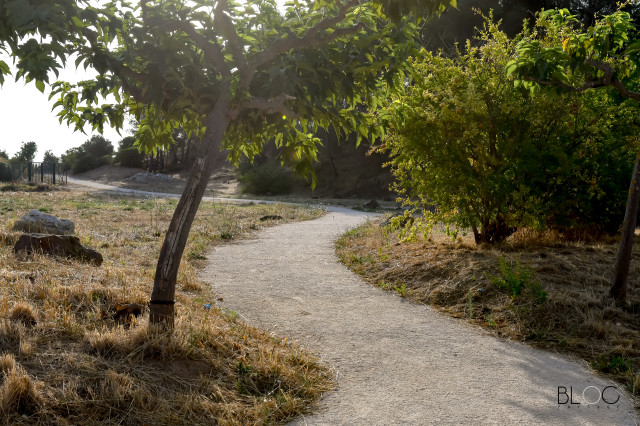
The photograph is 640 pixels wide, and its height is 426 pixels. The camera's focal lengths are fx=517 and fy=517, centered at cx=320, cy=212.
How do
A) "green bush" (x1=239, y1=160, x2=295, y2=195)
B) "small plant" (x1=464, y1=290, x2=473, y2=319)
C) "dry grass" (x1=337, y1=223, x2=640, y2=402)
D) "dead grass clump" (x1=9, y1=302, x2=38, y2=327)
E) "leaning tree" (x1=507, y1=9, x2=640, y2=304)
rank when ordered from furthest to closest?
"green bush" (x1=239, y1=160, x2=295, y2=195) < "small plant" (x1=464, y1=290, x2=473, y2=319) < "leaning tree" (x1=507, y1=9, x2=640, y2=304) < "dry grass" (x1=337, y1=223, x2=640, y2=402) < "dead grass clump" (x1=9, y1=302, x2=38, y2=327)

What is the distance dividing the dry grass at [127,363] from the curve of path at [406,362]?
14.1 inches

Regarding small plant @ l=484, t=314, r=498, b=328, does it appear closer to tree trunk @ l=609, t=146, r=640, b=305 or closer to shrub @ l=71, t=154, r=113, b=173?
tree trunk @ l=609, t=146, r=640, b=305

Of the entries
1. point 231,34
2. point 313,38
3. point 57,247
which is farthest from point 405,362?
point 57,247

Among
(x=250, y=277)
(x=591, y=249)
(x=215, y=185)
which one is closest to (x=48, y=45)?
(x=250, y=277)

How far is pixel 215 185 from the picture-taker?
43906 mm

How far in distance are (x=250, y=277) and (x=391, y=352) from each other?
3.43m

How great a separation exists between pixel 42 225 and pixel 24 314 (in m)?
5.34

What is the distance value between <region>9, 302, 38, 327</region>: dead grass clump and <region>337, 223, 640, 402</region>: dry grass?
4.19 meters

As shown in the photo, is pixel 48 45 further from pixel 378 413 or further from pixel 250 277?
pixel 250 277

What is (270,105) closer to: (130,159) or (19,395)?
(19,395)

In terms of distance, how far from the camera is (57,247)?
22.1 feet

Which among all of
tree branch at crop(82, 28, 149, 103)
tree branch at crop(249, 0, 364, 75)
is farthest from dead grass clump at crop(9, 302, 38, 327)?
tree branch at crop(249, 0, 364, 75)

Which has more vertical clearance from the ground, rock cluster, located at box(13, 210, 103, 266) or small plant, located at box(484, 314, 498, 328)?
rock cluster, located at box(13, 210, 103, 266)

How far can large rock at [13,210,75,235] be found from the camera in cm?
890
